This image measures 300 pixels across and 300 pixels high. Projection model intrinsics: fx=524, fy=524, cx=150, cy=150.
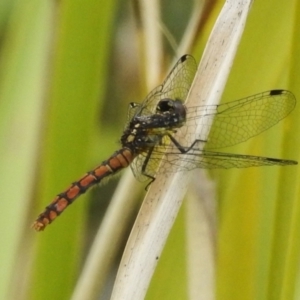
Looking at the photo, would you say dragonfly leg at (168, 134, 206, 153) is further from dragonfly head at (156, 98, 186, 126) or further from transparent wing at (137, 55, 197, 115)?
transparent wing at (137, 55, 197, 115)

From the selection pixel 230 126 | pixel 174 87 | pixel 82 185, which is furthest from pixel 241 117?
pixel 82 185

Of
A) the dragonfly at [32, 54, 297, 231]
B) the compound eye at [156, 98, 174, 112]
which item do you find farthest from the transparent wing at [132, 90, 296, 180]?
the compound eye at [156, 98, 174, 112]

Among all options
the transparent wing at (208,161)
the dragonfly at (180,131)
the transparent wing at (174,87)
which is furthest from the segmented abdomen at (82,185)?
the transparent wing at (208,161)

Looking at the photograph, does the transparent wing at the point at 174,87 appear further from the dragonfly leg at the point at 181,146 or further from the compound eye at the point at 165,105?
the dragonfly leg at the point at 181,146

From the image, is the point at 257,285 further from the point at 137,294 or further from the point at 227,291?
the point at 137,294

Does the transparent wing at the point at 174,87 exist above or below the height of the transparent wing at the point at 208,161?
above

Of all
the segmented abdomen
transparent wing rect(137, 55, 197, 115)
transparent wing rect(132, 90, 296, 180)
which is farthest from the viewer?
transparent wing rect(137, 55, 197, 115)
